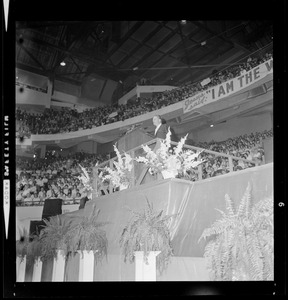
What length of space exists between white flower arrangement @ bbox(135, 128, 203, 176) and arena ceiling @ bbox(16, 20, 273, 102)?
0.60 metres

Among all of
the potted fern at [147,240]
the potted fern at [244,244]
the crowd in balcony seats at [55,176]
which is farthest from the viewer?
the crowd in balcony seats at [55,176]

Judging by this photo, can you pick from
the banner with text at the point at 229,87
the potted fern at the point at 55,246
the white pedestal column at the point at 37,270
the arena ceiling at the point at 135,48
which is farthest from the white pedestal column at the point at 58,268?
the banner with text at the point at 229,87

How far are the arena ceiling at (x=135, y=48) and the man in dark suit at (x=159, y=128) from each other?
363 mm

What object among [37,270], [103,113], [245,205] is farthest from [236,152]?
[37,270]

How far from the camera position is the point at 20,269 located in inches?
159

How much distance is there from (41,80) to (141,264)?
6.30 feet

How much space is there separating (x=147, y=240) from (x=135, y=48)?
176 cm

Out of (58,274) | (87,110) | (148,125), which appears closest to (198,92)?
(148,125)

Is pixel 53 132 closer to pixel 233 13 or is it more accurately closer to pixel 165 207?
pixel 165 207

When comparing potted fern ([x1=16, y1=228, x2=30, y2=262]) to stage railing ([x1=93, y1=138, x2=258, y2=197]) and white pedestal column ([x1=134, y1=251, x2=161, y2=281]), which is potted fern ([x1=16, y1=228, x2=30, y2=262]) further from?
white pedestal column ([x1=134, y1=251, x2=161, y2=281])

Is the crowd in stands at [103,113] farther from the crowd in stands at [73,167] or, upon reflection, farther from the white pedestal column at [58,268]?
the white pedestal column at [58,268]

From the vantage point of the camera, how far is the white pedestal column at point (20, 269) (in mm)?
4023

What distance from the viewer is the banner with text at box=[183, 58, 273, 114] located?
4059 mm

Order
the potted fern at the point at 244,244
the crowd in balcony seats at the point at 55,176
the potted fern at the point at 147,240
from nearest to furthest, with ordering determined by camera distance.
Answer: the potted fern at the point at 244,244 → the potted fern at the point at 147,240 → the crowd in balcony seats at the point at 55,176
